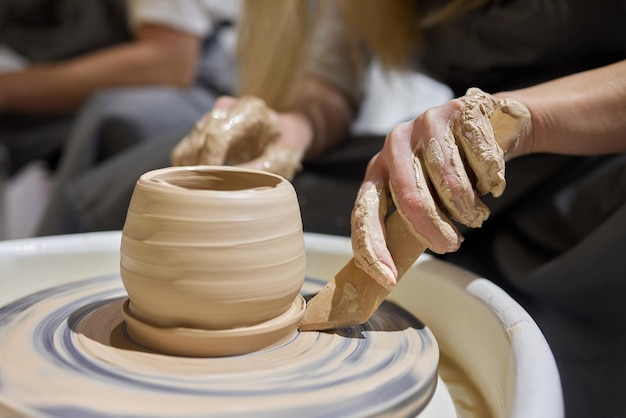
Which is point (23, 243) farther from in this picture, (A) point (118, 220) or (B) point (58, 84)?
(B) point (58, 84)

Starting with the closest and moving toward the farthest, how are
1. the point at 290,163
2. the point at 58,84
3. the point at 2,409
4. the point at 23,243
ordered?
the point at 2,409 → the point at 23,243 → the point at 290,163 → the point at 58,84

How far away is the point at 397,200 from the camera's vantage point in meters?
0.63

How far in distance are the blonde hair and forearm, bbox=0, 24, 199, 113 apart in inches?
33.9

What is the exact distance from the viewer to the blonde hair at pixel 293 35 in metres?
1.27

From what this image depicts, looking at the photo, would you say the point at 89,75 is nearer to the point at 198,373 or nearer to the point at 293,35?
the point at 293,35

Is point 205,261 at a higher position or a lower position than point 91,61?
higher

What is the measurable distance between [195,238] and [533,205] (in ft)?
1.94

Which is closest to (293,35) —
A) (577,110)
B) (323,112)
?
(323,112)

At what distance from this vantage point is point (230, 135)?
3.05ft

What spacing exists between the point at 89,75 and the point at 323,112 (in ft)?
3.83

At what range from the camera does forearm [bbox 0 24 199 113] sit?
2.14 meters

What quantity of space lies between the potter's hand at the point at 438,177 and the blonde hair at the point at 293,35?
2.08 feet

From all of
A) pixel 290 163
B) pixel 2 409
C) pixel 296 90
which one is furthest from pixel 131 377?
pixel 296 90

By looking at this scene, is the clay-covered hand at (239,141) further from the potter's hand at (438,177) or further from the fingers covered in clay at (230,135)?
the potter's hand at (438,177)
